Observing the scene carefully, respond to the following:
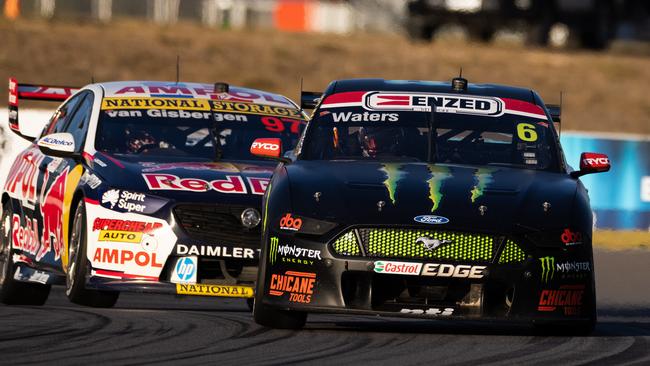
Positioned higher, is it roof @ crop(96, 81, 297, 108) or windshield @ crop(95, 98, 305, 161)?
roof @ crop(96, 81, 297, 108)

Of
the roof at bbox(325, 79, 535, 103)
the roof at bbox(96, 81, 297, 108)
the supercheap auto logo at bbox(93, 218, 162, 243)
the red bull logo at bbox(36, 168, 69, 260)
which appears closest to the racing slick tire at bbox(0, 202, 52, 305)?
the red bull logo at bbox(36, 168, 69, 260)

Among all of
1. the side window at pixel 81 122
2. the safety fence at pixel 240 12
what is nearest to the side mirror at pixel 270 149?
the side window at pixel 81 122

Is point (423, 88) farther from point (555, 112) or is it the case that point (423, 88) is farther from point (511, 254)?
point (511, 254)

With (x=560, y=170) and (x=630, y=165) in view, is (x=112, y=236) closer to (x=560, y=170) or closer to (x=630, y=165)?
(x=560, y=170)

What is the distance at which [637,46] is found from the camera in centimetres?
4294

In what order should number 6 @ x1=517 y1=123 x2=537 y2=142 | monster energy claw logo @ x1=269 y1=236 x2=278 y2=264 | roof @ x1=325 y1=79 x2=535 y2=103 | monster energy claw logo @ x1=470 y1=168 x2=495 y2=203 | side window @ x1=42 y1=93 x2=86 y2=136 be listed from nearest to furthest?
monster energy claw logo @ x1=269 y1=236 x2=278 y2=264 < monster energy claw logo @ x1=470 y1=168 x2=495 y2=203 < number 6 @ x1=517 y1=123 x2=537 y2=142 < roof @ x1=325 y1=79 x2=535 y2=103 < side window @ x1=42 y1=93 x2=86 y2=136

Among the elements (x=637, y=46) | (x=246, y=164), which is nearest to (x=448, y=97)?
(x=246, y=164)

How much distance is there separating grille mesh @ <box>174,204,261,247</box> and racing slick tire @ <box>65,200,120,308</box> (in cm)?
65

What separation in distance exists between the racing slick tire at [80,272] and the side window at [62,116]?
1671mm

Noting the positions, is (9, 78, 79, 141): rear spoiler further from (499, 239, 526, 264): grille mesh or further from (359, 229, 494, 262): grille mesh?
(499, 239, 526, 264): grille mesh

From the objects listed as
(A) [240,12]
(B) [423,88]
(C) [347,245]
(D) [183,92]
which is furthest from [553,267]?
(A) [240,12]

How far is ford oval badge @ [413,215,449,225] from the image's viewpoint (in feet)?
29.8

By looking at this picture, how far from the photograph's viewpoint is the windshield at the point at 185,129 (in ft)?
39.3

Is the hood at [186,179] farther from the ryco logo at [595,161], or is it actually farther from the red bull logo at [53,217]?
the ryco logo at [595,161]
